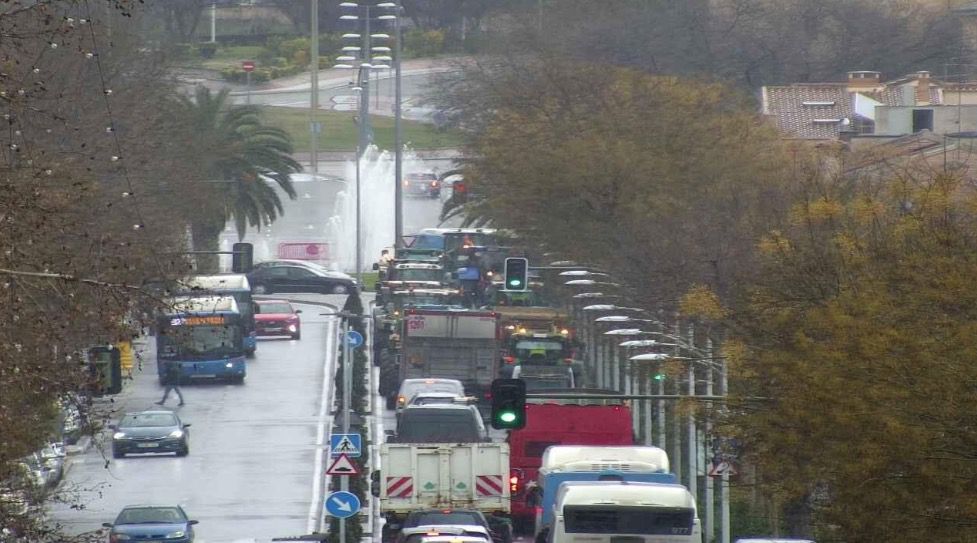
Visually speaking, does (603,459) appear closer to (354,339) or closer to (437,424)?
(437,424)

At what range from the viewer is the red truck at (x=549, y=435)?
35.6 metres

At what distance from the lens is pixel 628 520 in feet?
79.7

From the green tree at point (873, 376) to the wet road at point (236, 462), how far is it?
9.83 m

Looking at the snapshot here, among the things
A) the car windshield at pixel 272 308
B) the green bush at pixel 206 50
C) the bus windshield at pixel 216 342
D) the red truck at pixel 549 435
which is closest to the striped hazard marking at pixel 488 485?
the red truck at pixel 549 435

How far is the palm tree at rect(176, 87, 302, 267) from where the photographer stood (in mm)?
72562

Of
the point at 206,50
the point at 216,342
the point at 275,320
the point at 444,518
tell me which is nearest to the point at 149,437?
the point at 216,342

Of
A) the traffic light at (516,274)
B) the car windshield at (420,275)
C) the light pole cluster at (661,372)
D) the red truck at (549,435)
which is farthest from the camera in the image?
the car windshield at (420,275)

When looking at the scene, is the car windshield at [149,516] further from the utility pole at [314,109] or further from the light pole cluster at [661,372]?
the utility pole at [314,109]

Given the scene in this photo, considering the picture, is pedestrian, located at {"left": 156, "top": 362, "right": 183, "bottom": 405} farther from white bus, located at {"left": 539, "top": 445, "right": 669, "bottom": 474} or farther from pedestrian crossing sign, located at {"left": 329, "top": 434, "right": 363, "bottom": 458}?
white bus, located at {"left": 539, "top": 445, "right": 669, "bottom": 474}

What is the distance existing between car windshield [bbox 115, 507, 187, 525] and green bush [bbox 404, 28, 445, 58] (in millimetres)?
111863

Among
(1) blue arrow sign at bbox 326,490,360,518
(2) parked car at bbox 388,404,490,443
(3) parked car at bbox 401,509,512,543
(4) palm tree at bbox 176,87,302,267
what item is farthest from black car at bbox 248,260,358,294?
(3) parked car at bbox 401,509,512,543

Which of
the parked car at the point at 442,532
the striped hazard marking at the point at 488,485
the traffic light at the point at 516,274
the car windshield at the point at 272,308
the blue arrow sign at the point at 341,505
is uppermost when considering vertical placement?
the traffic light at the point at 516,274

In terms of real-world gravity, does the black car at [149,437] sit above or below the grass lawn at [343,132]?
below

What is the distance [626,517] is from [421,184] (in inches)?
3409
